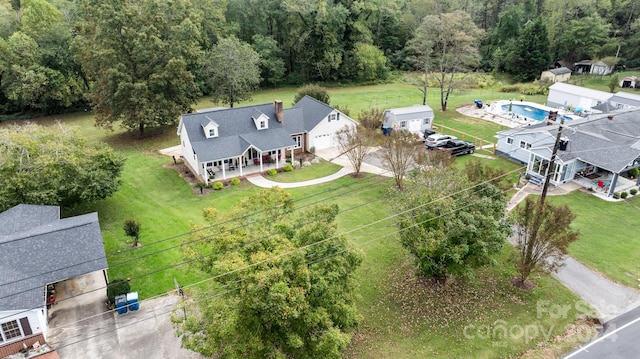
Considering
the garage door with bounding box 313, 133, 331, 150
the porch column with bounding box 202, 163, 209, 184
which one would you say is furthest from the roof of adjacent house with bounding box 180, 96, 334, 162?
the garage door with bounding box 313, 133, 331, 150

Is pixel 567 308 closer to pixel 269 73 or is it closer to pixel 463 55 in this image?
pixel 463 55

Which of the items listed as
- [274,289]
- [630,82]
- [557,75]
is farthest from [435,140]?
[630,82]

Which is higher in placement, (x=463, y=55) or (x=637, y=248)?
(x=463, y=55)

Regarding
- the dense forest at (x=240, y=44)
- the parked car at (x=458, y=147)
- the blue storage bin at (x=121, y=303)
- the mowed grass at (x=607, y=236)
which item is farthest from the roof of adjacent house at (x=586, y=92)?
the blue storage bin at (x=121, y=303)

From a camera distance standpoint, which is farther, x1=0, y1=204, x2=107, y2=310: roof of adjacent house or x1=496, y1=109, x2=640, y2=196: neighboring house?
x1=496, y1=109, x2=640, y2=196: neighboring house

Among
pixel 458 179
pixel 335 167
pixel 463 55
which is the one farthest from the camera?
pixel 463 55

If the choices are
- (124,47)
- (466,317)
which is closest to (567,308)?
(466,317)

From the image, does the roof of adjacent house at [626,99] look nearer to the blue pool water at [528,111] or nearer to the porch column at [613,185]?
the blue pool water at [528,111]

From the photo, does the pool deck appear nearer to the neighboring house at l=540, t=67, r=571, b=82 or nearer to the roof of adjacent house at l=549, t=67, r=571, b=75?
the neighboring house at l=540, t=67, r=571, b=82
